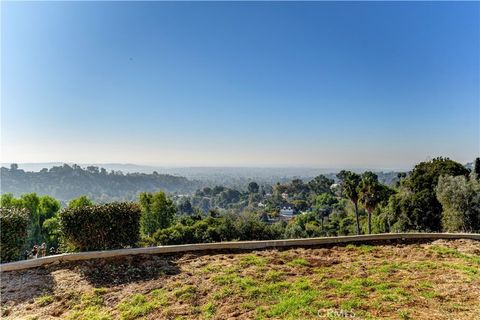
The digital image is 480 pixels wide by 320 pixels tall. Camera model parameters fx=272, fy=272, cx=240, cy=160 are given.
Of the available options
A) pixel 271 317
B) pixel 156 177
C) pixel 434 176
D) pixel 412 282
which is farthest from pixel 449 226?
pixel 156 177

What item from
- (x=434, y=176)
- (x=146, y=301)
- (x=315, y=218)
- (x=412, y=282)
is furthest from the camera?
(x=315, y=218)

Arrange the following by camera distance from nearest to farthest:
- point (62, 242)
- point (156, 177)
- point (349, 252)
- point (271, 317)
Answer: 1. point (271, 317)
2. point (349, 252)
3. point (62, 242)
4. point (156, 177)

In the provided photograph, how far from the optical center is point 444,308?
9.77 ft

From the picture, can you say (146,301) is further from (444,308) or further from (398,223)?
(398,223)

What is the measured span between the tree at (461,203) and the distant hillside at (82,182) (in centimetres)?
8794

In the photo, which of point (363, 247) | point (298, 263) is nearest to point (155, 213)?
point (363, 247)

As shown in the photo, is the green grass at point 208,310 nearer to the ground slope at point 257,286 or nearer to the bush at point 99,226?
the ground slope at point 257,286

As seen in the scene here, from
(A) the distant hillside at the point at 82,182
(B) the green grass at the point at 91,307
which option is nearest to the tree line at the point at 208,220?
(B) the green grass at the point at 91,307

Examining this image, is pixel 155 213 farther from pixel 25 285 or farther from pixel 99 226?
pixel 25 285

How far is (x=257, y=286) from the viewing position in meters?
3.73

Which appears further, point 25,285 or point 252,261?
point 252,261

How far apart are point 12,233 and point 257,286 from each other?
4.65m

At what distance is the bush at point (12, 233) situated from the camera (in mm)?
4910

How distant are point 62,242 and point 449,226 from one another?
18.2 m
